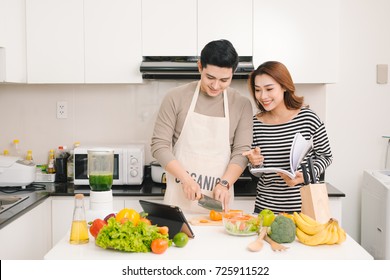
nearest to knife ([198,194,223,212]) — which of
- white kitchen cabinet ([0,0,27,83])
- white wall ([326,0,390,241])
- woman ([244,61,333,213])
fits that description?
woman ([244,61,333,213])

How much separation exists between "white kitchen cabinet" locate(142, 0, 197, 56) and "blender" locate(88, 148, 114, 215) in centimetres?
121

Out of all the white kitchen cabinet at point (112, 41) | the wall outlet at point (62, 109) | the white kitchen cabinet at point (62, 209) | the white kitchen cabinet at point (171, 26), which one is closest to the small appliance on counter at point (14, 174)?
the white kitchen cabinet at point (62, 209)

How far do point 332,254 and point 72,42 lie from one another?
7.31 ft

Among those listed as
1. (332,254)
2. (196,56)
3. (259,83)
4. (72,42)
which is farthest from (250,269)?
(72,42)

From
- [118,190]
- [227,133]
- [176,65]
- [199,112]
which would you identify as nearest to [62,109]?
[118,190]

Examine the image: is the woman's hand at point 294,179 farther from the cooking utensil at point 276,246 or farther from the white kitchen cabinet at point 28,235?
the white kitchen cabinet at point 28,235

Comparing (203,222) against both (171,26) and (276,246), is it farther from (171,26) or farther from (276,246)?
(171,26)

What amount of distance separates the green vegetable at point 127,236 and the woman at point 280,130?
863 mm

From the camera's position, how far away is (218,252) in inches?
72.9

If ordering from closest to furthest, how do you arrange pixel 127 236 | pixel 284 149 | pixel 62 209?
pixel 127 236 → pixel 284 149 → pixel 62 209

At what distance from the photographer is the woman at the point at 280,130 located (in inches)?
102

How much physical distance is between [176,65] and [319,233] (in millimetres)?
1720

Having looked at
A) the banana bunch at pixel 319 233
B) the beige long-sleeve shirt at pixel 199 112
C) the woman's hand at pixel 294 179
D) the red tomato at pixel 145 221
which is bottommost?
the banana bunch at pixel 319 233

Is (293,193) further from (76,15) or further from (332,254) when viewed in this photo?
(76,15)
